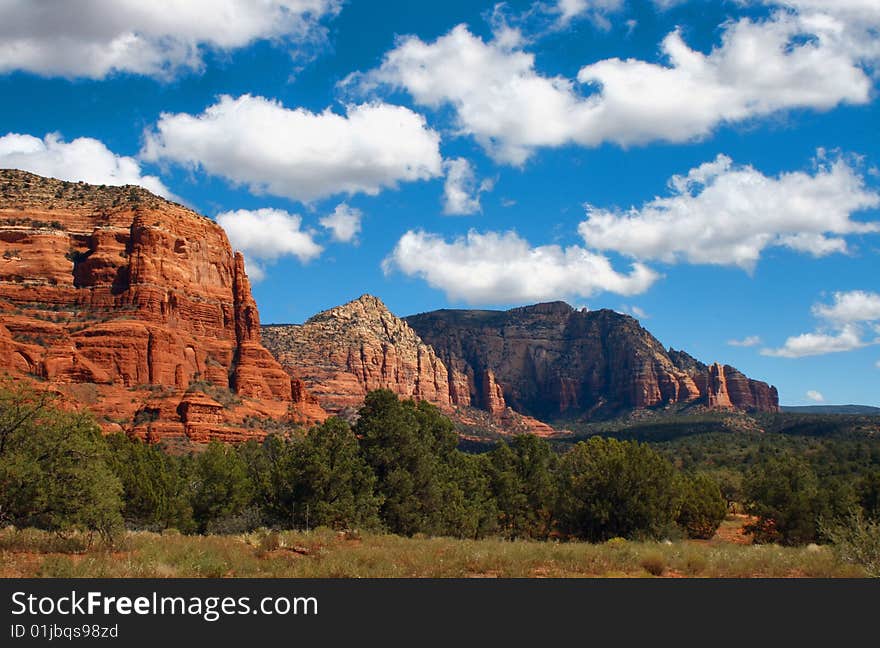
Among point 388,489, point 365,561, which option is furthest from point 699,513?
point 365,561

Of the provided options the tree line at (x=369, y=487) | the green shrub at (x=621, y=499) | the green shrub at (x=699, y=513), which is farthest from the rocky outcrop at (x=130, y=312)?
A: the green shrub at (x=621, y=499)

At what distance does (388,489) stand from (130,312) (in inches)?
3374

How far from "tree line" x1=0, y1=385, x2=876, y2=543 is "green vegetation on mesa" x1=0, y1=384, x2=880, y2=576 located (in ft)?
0.23

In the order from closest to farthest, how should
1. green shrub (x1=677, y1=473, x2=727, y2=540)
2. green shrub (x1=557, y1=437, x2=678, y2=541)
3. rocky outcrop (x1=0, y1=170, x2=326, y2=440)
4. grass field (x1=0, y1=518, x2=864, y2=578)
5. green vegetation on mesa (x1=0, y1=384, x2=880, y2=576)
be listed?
grass field (x1=0, y1=518, x2=864, y2=578), green vegetation on mesa (x1=0, y1=384, x2=880, y2=576), green shrub (x1=557, y1=437, x2=678, y2=541), green shrub (x1=677, y1=473, x2=727, y2=540), rocky outcrop (x1=0, y1=170, x2=326, y2=440)

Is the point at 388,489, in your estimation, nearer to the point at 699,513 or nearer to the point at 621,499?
the point at 621,499

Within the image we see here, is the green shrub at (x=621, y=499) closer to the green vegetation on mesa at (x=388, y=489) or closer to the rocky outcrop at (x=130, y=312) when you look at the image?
the green vegetation on mesa at (x=388, y=489)

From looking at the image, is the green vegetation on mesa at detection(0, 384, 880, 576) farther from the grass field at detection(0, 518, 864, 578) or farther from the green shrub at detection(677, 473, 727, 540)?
the grass field at detection(0, 518, 864, 578)

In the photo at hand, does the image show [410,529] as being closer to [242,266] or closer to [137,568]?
[137,568]

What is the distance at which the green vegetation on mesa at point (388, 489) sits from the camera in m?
20.5

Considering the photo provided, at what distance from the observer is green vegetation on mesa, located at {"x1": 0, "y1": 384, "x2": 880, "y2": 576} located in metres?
20.5

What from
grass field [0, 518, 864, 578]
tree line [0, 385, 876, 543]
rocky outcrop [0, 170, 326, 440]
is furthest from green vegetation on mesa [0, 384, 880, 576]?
rocky outcrop [0, 170, 326, 440]

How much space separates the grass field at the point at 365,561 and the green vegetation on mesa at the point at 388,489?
4.17ft

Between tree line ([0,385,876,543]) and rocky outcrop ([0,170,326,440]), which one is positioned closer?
tree line ([0,385,876,543])

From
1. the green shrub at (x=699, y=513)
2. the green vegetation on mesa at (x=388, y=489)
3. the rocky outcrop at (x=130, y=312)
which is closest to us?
the green vegetation on mesa at (x=388, y=489)
